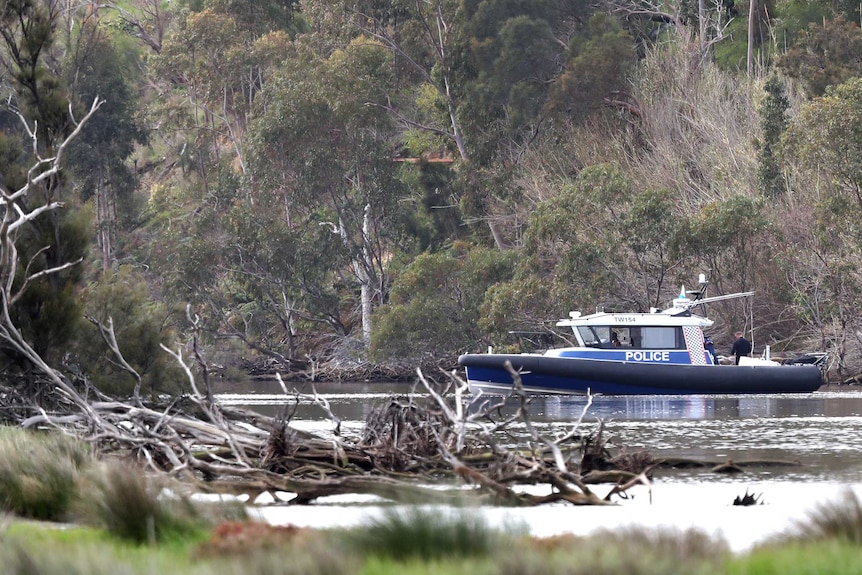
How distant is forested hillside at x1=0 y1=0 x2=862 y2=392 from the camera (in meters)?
40.4

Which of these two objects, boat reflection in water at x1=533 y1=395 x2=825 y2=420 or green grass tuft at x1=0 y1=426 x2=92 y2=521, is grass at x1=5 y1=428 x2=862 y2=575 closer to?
green grass tuft at x1=0 y1=426 x2=92 y2=521

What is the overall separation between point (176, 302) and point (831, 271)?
22137 mm

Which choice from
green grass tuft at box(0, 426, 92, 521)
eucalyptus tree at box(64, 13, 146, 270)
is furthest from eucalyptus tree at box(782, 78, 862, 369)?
green grass tuft at box(0, 426, 92, 521)

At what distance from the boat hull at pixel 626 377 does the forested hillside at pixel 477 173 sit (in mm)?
5549

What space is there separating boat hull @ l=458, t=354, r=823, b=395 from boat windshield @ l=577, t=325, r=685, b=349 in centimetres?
52

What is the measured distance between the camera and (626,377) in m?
32.2

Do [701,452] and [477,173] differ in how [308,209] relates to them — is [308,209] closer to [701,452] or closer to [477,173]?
[477,173]

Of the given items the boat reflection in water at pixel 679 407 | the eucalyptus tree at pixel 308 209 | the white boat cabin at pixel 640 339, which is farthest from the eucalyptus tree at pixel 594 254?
the eucalyptus tree at pixel 308 209

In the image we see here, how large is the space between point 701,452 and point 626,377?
12912 millimetres

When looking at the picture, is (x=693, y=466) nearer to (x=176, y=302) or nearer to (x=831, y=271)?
(x=831, y=271)

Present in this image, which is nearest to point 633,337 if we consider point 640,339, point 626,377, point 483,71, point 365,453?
point 640,339

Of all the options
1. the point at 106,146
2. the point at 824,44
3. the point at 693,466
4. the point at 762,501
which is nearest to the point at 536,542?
the point at 762,501

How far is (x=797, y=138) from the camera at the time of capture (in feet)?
127

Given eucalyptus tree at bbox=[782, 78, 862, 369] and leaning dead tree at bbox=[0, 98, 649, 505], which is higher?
eucalyptus tree at bbox=[782, 78, 862, 369]
